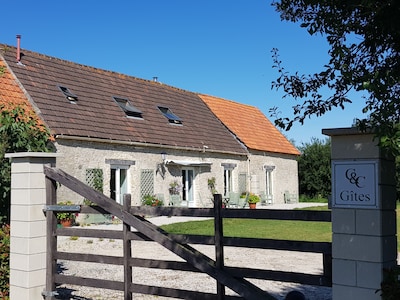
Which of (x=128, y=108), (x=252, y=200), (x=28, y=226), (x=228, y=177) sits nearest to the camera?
(x=28, y=226)

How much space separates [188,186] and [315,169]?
12295 millimetres

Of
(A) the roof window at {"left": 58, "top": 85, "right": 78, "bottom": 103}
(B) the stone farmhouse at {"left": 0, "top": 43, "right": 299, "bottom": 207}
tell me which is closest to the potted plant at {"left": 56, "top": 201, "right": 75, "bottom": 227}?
(B) the stone farmhouse at {"left": 0, "top": 43, "right": 299, "bottom": 207}

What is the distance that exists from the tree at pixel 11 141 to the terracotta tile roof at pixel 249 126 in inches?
750

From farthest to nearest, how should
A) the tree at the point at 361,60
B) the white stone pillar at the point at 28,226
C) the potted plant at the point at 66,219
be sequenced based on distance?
the potted plant at the point at 66,219 → the white stone pillar at the point at 28,226 → the tree at the point at 361,60

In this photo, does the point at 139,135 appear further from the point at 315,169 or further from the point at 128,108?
the point at 315,169

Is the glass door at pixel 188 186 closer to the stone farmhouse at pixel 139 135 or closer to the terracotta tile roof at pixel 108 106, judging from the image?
the stone farmhouse at pixel 139 135

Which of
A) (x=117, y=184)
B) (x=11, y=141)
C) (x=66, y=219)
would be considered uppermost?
(x=11, y=141)

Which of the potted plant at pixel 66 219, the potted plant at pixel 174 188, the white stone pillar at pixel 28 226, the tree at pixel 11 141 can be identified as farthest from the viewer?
the potted plant at pixel 174 188

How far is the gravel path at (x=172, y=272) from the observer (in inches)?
271

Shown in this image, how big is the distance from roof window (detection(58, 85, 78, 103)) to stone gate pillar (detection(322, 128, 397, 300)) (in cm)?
1555

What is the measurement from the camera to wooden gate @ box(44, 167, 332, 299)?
13.9 ft

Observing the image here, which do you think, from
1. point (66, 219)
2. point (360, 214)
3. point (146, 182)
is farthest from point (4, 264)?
point (146, 182)

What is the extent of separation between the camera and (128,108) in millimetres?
20328

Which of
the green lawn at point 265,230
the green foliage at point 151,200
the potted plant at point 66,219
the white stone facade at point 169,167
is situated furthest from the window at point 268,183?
the potted plant at point 66,219
